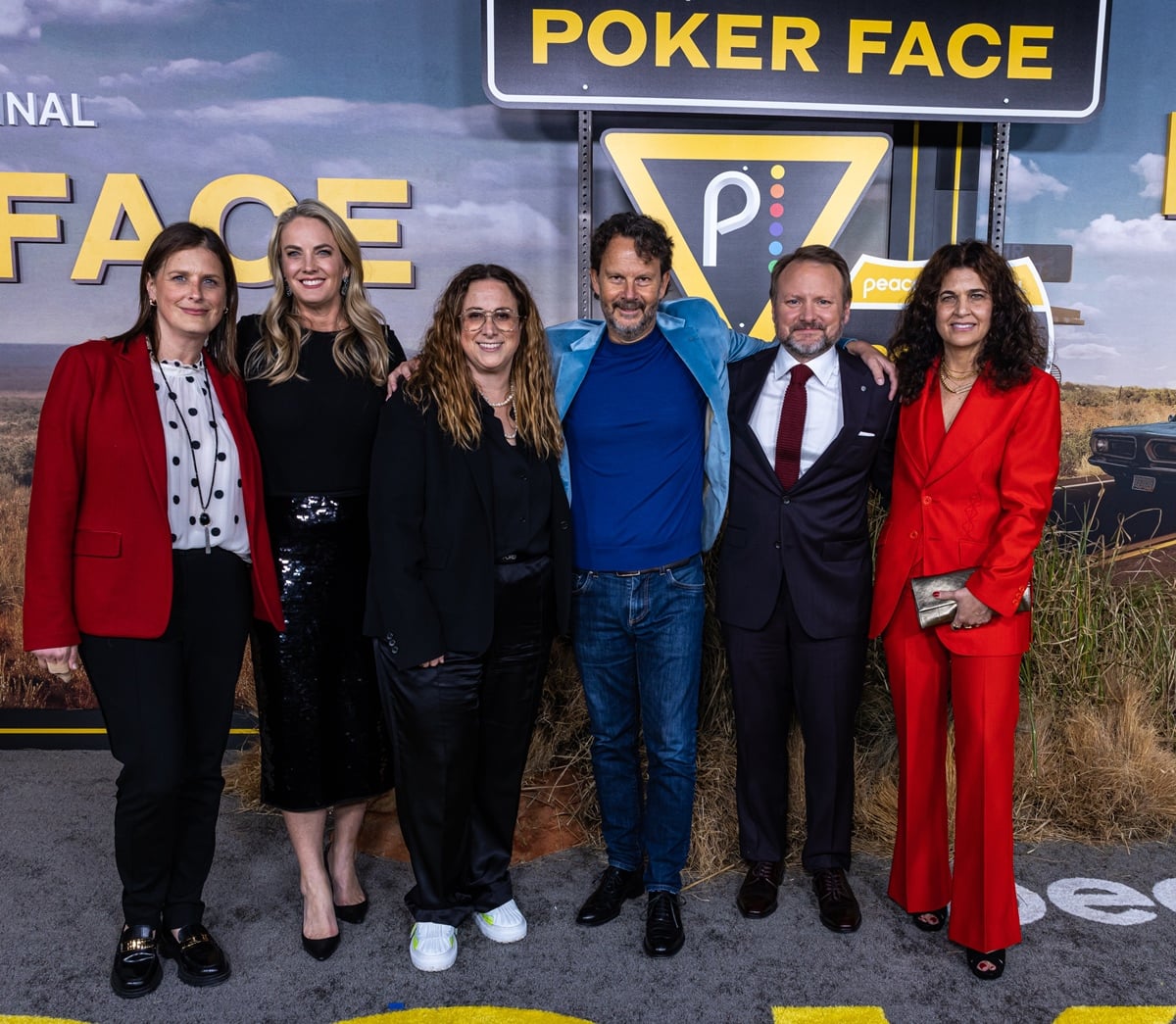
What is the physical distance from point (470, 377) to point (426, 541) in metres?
0.41

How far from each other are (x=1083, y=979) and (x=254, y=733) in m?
3.22

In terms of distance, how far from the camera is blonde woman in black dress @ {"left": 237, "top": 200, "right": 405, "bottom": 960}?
2.20m

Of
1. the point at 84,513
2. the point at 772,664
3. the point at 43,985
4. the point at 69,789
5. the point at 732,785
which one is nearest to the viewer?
the point at 84,513

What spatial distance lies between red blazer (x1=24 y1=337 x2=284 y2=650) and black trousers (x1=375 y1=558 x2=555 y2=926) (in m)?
0.55

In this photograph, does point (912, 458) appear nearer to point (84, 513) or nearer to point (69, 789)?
point (84, 513)

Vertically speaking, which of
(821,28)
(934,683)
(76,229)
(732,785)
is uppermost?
(821,28)

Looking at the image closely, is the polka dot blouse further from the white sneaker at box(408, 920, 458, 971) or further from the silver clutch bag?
the silver clutch bag

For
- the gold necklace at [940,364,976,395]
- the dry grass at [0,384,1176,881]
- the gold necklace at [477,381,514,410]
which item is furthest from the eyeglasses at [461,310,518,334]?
the dry grass at [0,384,1176,881]

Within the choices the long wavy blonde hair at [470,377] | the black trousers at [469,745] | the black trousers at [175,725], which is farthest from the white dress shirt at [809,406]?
the black trousers at [175,725]

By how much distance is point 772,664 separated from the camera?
2447mm

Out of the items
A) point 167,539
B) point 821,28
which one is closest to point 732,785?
point 167,539

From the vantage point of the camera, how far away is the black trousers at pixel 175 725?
6.75ft

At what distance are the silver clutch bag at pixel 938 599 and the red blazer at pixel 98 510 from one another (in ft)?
5.71

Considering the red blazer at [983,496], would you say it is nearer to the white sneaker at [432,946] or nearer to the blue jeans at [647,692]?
the blue jeans at [647,692]
